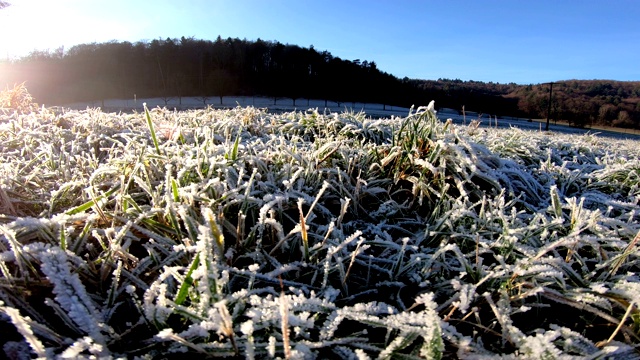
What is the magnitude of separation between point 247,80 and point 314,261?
61254mm

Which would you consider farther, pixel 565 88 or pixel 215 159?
pixel 565 88

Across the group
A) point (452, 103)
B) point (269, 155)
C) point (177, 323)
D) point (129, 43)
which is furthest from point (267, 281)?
point (129, 43)

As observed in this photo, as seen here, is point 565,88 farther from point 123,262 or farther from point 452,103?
point 123,262

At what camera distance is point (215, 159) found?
1.53 meters

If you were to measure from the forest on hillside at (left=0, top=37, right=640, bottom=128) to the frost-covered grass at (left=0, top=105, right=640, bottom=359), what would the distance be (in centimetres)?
4527

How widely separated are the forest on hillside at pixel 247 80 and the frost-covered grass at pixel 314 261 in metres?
45.3

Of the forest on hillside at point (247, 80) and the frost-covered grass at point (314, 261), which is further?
the forest on hillside at point (247, 80)

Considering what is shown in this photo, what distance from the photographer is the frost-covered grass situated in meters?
0.85

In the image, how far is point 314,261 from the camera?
1.23 metres

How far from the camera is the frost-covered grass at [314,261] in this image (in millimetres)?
848

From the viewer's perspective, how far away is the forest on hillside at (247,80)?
1895 inches

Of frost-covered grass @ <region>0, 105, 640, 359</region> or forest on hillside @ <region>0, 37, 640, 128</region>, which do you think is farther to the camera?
forest on hillside @ <region>0, 37, 640, 128</region>

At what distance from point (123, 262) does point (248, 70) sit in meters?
62.9

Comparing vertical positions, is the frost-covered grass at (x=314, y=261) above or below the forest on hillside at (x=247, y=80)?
below
